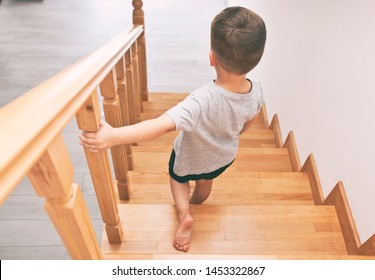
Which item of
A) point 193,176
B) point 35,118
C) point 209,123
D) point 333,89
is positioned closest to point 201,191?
point 193,176

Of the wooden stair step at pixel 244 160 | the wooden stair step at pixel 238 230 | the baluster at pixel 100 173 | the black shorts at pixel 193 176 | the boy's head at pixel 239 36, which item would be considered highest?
the boy's head at pixel 239 36

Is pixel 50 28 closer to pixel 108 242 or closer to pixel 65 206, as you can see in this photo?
pixel 108 242

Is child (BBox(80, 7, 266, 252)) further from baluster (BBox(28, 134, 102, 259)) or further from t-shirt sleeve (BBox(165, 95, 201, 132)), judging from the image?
baluster (BBox(28, 134, 102, 259))

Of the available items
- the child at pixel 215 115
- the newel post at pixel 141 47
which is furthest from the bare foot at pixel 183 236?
the newel post at pixel 141 47

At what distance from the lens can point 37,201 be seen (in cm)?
207

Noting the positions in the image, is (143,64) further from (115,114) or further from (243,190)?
(115,114)

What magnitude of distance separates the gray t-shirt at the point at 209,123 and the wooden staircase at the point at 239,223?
251mm

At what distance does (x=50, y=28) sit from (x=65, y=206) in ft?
12.1

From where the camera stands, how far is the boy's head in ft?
3.06

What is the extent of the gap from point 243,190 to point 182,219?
55cm

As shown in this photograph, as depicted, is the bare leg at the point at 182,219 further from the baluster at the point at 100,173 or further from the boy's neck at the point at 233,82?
the boy's neck at the point at 233,82

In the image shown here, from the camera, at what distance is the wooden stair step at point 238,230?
136cm

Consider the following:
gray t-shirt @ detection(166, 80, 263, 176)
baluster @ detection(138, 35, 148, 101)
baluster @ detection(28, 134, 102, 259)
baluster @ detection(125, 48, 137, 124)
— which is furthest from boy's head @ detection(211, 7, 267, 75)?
baluster @ detection(138, 35, 148, 101)

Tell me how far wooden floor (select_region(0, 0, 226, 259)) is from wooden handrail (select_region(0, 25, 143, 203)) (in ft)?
5.64
